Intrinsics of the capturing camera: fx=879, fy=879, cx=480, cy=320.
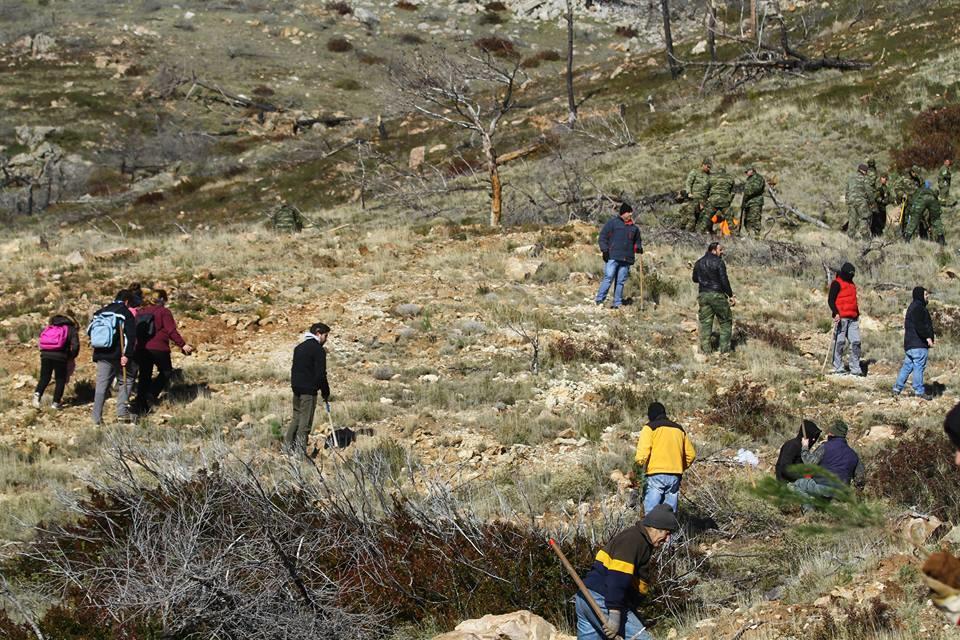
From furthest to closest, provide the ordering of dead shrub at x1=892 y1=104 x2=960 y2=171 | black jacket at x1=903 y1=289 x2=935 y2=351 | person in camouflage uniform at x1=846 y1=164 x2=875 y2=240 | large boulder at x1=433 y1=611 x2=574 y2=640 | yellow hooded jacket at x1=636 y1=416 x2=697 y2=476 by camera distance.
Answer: dead shrub at x1=892 y1=104 x2=960 y2=171, person in camouflage uniform at x1=846 y1=164 x2=875 y2=240, black jacket at x1=903 y1=289 x2=935 y2=351, yellow hooded jacket at x1=636 y1=416 x2=697 y2=476, large boulder at x1=433 y1=611 x2=574 y2=640

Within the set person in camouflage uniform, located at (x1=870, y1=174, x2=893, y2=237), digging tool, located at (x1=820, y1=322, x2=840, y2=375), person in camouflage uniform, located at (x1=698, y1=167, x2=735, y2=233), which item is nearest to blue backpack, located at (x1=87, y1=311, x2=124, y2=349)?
digging tool, located at (x1=820, y1=322, x2=840, y2=375)

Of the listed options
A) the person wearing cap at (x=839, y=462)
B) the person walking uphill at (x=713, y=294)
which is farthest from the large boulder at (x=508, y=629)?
the person walking uphill at (x=713, y=294)

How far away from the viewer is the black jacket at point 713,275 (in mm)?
11406

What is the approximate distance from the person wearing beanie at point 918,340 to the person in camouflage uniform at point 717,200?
8306mm

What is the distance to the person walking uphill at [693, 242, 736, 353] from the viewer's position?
11438 mm

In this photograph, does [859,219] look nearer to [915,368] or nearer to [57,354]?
[915,368]

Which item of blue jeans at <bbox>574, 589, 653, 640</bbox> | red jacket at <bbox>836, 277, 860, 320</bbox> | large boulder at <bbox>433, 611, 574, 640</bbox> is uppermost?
red jacket at <bbox>836, 277, 860, 320</bbox>

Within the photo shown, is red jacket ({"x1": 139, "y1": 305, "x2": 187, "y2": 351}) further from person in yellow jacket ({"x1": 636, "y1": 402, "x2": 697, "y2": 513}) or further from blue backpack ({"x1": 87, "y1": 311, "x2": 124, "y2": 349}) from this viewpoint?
person in yellow jacket ({"x1": 636, "y1": 402, "x2": 697, "y2": 513})

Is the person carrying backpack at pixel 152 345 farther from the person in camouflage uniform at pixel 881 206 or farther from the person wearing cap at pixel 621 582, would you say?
the person in camouflage uniform at pixel 881 206

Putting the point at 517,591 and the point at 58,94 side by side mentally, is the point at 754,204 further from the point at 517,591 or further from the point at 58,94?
the point at 58,94

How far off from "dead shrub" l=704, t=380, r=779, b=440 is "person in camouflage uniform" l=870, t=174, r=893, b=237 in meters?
11.1

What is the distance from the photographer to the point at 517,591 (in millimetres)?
5922

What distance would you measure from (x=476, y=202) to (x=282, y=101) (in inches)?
1022

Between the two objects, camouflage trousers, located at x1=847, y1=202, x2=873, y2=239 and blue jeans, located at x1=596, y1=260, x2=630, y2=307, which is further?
camouflage trousers, located at x1=847, y1=202, x2=873, y2=239
